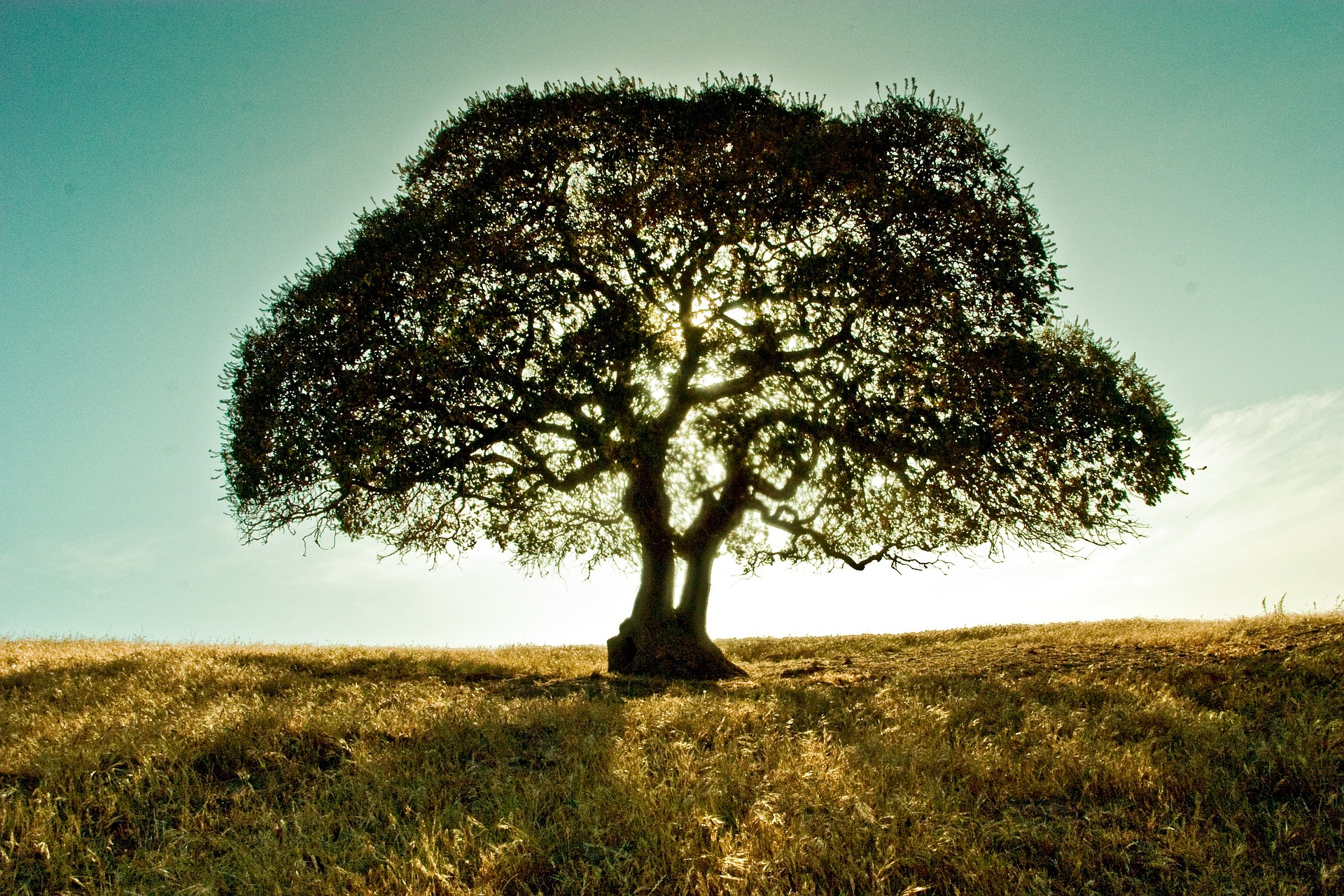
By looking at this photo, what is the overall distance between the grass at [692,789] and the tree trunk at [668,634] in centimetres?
710

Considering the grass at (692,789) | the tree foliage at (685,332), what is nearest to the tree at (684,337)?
the tree foliage at (685,332)

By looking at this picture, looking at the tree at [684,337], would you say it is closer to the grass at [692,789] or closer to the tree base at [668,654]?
the tree base at [668,654]

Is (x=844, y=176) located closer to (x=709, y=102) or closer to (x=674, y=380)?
(x=709, y=102)

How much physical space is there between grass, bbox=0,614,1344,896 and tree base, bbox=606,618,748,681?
7000mm

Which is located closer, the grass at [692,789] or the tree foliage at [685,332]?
the grass at [692,789]

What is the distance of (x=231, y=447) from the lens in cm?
2019

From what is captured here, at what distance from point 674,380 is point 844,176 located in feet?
20.1

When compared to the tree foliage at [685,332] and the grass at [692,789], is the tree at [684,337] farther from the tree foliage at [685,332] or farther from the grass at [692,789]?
the grass at [692,789]

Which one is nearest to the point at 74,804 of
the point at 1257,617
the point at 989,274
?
the point at 989,274

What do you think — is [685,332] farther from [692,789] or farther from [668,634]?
[692,789]

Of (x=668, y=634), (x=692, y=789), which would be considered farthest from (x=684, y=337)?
(x=692, y=789)

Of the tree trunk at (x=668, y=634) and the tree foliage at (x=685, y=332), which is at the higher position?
the tree foliage at (x=685, y=332)

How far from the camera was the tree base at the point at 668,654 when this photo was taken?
20125 mm

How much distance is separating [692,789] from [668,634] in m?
13.4
